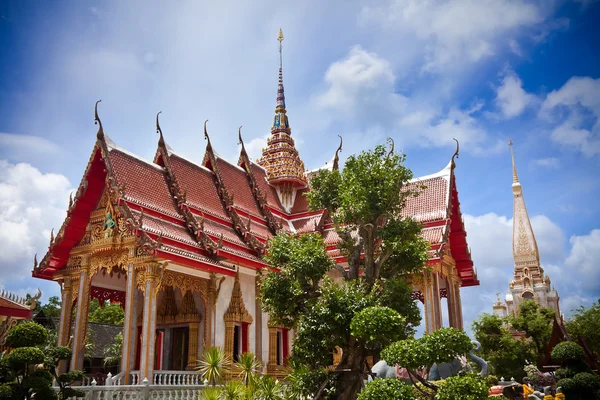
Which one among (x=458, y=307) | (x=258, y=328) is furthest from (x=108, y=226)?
(x=458, y=307)

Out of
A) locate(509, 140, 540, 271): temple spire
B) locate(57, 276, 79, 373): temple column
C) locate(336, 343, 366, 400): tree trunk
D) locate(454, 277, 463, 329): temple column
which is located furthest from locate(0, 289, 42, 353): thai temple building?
locate(509, 140, 540, 271): temple spire

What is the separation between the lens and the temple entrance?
15367 millimetres

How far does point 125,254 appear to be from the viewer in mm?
13531

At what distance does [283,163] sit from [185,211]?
7.80 m

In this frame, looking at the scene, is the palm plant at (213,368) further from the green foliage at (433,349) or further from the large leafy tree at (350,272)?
the green foliage at (433,349)

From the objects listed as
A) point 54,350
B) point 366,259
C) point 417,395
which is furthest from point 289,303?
point 54,350

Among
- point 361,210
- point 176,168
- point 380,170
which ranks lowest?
point 361,210

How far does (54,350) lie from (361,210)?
20.7ft

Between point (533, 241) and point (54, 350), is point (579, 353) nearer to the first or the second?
point (54, 350)

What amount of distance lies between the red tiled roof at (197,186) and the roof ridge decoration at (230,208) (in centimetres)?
17

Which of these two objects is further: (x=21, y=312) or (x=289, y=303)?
(x=21, y=312)

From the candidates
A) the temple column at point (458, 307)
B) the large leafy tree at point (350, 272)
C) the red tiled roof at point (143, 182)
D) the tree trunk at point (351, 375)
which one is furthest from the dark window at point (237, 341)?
the temple column at point (458, 307)

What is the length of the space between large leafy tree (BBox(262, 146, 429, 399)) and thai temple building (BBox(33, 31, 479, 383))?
3382mm

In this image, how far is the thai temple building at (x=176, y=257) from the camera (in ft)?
43.2
